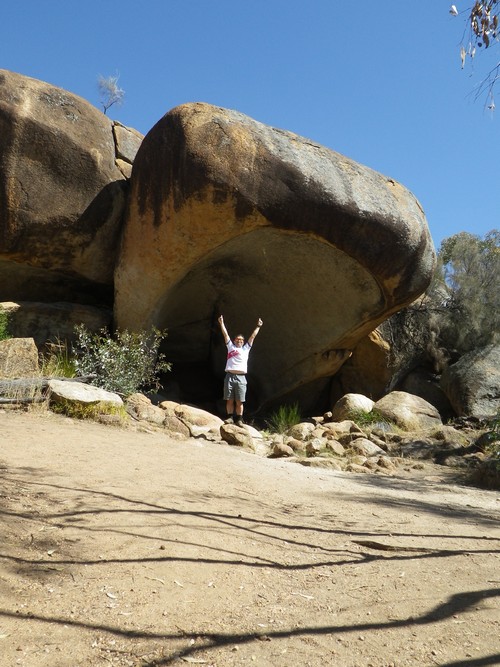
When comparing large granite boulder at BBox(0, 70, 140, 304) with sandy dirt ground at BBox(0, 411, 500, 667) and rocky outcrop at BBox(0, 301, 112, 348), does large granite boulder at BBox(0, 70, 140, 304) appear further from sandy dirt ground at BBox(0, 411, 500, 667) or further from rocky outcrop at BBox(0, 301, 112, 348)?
sandy dirt ground at BBox(0, 411, 500, 667)

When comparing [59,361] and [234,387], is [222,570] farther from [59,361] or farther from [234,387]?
[59,361]

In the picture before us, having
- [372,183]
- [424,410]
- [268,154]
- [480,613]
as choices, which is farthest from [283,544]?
[424,410]

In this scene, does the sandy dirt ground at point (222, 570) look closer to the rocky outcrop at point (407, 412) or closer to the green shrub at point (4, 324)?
the green shrub at point (4, 324)

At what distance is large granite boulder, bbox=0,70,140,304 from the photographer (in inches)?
388

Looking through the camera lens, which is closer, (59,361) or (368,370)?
(59,361)

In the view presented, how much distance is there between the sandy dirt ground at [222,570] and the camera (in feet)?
8.02

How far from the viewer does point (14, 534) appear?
3174 millimetres

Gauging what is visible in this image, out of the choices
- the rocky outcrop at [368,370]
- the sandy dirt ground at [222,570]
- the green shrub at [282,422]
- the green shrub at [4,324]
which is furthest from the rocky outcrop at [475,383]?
the green shrub at [4,324]

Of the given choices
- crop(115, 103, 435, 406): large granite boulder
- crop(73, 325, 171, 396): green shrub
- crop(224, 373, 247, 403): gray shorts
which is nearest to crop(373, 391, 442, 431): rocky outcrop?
crop(115, 103, 435, 406): large granite boulder

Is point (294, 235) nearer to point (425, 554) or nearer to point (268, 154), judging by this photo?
point (268, 154)

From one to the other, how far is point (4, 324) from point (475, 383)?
8.01 m

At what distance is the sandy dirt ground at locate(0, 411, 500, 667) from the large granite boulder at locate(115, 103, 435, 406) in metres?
4.83

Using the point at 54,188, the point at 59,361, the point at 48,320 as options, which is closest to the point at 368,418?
the point at 59,361

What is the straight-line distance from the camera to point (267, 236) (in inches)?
407
